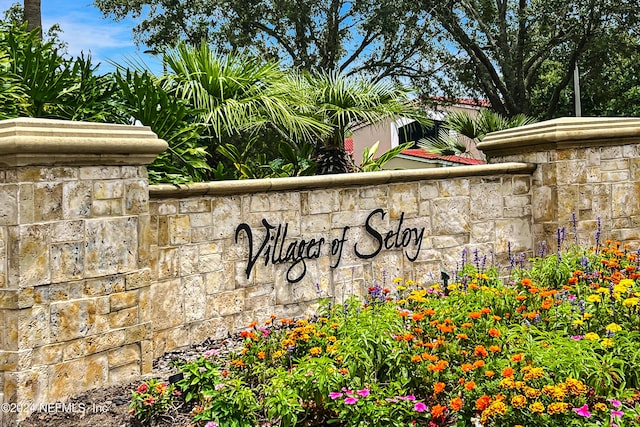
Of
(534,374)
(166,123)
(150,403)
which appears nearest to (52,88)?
(166,123)

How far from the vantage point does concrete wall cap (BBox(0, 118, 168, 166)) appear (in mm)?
4070

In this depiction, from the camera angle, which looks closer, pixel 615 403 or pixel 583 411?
pixel 583 411

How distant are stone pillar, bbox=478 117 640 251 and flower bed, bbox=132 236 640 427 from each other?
8.03 ft

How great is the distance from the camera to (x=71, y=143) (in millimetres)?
4258

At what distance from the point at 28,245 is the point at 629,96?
20671mm

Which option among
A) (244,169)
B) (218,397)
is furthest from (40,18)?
(218,397)

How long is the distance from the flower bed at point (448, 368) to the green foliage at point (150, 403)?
0.03 meters

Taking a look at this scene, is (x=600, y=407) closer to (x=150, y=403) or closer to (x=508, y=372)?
(x=508, y=372)

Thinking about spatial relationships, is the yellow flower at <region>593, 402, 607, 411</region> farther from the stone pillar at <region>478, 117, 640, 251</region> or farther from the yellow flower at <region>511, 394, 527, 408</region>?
the stone pillar at <region>478, 117, 640, 251</region>

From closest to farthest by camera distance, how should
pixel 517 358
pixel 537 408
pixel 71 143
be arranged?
pixel 537 408, pixel 517 358, pixel 71 143

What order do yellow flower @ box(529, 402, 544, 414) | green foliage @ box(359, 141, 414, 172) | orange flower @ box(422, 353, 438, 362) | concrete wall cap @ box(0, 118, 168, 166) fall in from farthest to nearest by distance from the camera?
green foliage @ box(359, 141, 414, 172), concrete wall cap @ box(0, 118, 168, 166), orange flower @ box(422, 353, 438, 362), yellow flower @ box(529, 402, 544, 414)

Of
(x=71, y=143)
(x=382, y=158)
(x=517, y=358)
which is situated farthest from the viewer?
(x=382, y=158)

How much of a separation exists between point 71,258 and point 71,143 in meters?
0.77

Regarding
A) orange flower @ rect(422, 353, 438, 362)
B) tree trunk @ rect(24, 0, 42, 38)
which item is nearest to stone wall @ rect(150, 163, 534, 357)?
orange flower @ rect(422, 353, 438, 362)
